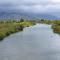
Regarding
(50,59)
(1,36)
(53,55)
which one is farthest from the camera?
(1,36)

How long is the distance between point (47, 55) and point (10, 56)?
4.20 meters

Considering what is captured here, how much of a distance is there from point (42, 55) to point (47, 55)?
57 cm

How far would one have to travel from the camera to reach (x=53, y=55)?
24.4m

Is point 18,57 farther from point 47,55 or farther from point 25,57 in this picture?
point 47,55

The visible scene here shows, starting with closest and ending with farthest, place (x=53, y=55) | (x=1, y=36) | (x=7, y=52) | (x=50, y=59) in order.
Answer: (x=50, y=59) → (x=53, y=55) → (x=7, y=52) → (x=1, y=36)

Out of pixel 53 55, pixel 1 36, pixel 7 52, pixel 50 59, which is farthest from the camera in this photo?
pixel 1 36

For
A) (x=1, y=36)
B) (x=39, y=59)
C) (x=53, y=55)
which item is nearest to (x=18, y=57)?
(x=39, y=59)

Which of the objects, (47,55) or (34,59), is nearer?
(34,59)

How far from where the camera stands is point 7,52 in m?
26.2

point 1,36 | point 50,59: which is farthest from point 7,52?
point 1,36

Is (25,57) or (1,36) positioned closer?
(25,57)

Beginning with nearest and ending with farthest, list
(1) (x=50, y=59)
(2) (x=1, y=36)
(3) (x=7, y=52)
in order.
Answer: (1) (x=50, y=59) → (3) (x=7, y=52) → (2) (x=1, y=36)

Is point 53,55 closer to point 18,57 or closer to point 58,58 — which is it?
point 58,58

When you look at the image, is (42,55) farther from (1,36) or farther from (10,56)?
(1,36)
